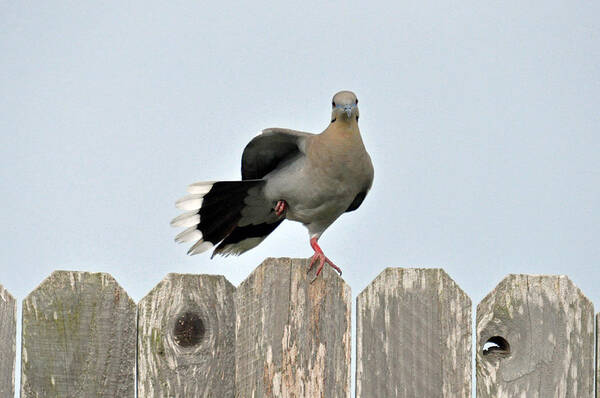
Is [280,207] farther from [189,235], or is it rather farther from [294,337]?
[294,337]

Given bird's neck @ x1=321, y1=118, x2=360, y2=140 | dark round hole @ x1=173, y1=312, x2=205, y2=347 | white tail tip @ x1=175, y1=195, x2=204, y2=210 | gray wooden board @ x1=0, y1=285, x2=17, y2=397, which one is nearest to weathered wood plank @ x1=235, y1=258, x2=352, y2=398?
dark round hole @ x1=173, y1=312, x2=205, y2=347

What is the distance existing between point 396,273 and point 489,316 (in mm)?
375

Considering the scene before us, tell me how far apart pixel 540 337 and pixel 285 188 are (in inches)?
95.5

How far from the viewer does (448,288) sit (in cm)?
309

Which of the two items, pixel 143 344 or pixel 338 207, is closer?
pixel 143 344

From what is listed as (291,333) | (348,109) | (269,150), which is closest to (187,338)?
(291,333)

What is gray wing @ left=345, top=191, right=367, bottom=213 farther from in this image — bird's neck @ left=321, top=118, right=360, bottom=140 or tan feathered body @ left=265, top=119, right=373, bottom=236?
bird's neck @ left=321, top=118, right=360, bottom=140

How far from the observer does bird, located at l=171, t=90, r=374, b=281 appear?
5246 millimetres

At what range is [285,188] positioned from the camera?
535 centimetres

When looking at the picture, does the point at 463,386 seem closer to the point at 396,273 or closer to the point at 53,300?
the point at 396,273

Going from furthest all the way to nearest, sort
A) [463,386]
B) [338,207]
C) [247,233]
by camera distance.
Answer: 1. [247,233]
2. [338,207]
3. [463,386]

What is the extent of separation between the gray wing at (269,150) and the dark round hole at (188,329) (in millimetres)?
2423

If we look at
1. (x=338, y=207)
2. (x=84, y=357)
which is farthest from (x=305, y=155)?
(x=84, y=357)

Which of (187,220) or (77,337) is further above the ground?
(187,220)
